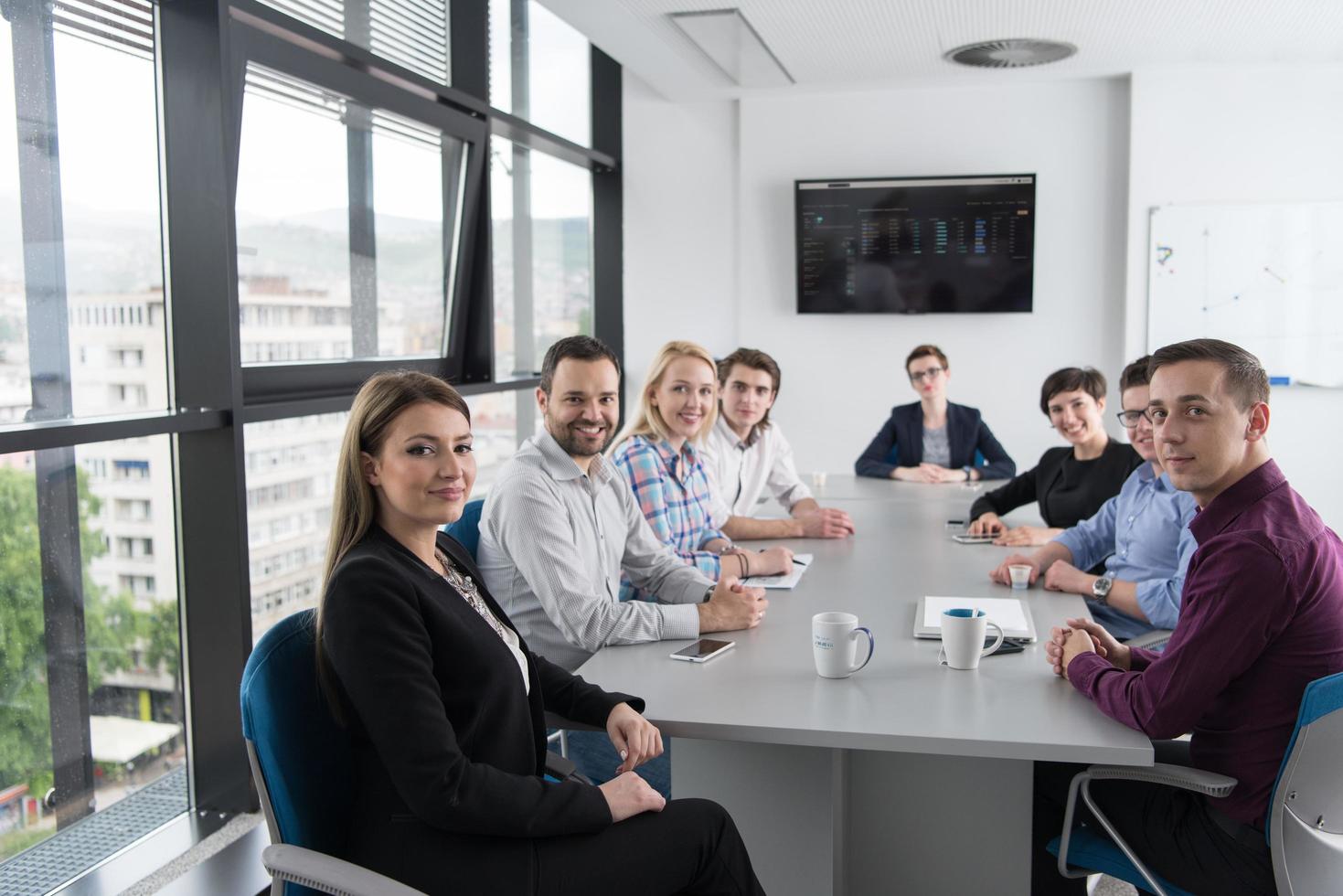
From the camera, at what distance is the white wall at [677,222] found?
6.49 metres

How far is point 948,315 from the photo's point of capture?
245 inches

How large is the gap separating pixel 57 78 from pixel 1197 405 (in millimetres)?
2589

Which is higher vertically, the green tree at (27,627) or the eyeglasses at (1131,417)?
the eyeglasses at (1131,417)

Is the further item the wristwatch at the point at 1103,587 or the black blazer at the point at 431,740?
the wristwatch at the point at 1103,587

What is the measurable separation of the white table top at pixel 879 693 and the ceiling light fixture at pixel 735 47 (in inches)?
121

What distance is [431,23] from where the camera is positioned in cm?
449

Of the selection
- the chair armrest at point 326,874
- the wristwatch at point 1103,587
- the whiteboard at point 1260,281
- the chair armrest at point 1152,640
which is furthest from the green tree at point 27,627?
the whiteboard at point 1260,281

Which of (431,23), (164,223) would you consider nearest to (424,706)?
(164,223)

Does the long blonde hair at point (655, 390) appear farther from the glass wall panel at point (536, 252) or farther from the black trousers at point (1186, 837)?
the glass wall panel at point (536, 252)

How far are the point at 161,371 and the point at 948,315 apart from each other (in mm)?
4415

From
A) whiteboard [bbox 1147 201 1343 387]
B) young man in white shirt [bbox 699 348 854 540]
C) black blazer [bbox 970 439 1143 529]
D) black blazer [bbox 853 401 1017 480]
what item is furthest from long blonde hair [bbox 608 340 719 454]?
whiteboard [bbox 1147 201 1343 387]

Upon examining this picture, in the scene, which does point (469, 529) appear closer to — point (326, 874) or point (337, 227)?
point (326, 874)

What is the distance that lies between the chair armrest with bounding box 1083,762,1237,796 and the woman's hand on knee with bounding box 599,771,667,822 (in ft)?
2.36

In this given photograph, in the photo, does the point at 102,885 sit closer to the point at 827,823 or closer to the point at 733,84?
the point at 827,823
